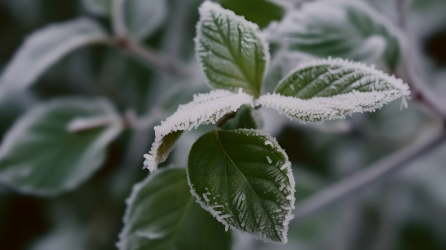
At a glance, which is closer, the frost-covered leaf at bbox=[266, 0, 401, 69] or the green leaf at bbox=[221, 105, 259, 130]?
the green leaf at bbox=[221, 105, 259, 130]

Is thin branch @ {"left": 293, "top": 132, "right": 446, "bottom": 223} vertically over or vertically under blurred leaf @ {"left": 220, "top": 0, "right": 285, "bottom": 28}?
under

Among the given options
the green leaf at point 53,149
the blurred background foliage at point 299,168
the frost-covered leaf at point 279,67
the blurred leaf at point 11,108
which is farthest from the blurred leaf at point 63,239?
the frost-covered leaf at point 279,67

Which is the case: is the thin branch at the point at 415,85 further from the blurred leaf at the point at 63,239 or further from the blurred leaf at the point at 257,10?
the blurred leaf at the point at 63,239

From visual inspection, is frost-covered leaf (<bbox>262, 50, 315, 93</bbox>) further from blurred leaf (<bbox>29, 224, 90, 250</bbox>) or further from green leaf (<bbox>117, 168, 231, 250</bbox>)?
blurred leaf (<bbox>29, 224, 90, 250</bbox>)

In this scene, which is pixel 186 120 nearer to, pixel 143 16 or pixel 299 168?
pixel 143 16

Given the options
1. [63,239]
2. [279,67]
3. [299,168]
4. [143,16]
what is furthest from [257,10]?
[63,239]

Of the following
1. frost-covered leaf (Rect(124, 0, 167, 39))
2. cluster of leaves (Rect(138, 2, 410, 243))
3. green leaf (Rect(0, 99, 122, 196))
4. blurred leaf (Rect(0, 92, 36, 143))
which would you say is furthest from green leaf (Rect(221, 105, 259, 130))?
blurred leaf (Rect(0, 92, 36, 143))

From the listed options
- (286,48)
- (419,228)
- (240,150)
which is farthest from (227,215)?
(419,228)
